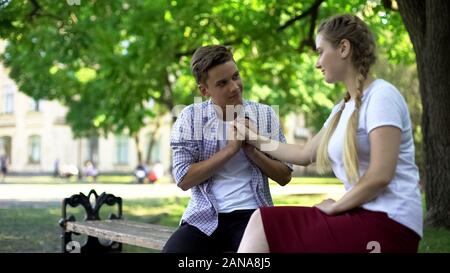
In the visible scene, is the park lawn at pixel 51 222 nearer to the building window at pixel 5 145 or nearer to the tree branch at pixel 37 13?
the tree branch at pixel 37 13

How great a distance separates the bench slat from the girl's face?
206cm

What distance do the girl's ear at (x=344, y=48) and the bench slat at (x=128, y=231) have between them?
2164 millimetres

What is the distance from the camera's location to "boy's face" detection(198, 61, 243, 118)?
3334mm

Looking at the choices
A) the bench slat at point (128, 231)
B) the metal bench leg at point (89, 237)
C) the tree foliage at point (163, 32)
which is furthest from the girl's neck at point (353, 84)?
the tree foliage at point (163, 32)

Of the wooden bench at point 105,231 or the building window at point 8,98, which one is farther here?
the building window at point 8,98

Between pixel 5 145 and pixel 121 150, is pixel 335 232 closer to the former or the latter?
pixel 5 145

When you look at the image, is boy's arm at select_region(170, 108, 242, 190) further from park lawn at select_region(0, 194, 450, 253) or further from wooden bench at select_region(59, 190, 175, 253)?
park lawn at select_region(0, 194, 450, 253)

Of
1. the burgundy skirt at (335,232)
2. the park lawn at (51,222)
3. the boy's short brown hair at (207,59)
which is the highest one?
the boy's short brown hair at (207,59)

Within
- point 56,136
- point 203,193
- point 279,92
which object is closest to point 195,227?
point 203,193

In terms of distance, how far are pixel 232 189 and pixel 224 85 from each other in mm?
558

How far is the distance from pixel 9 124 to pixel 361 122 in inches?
1860

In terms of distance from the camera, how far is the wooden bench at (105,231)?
4724mm

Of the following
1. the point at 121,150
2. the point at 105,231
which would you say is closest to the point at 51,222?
the point at 105,231
